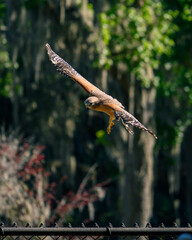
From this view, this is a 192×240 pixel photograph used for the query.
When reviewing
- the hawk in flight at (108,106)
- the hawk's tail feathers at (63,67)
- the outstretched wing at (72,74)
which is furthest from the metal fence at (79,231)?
the hawk's tail feathers at (63,67)

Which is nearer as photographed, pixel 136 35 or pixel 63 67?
pixel 63 67

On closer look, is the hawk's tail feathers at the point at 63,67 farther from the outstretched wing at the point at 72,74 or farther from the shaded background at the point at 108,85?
the shaded background at the point at 108,85

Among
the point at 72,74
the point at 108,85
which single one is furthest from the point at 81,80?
the point at 108,85

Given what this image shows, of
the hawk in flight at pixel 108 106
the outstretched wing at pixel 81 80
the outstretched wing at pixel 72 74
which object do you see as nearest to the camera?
the hawk in flight at pixel 108 106

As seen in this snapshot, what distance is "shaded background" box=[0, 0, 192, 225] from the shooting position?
13.4 m

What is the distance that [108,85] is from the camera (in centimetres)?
1445

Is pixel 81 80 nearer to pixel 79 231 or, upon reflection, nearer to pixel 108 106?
pixel 108 106

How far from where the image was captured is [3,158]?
35.5 ft

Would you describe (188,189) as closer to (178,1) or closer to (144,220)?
(144,220)

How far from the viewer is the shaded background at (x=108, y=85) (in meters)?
13.4

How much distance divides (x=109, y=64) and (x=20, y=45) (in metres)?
4.03

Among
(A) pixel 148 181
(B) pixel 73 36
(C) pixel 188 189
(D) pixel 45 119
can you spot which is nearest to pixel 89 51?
(B) pixel 73 36

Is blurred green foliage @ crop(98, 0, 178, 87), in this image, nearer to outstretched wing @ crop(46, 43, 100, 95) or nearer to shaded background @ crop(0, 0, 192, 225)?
shaded background @ crop(0, 0, 192, 225)

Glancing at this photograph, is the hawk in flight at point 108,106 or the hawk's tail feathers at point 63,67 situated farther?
the hawk's tail feathers at point 63,67
